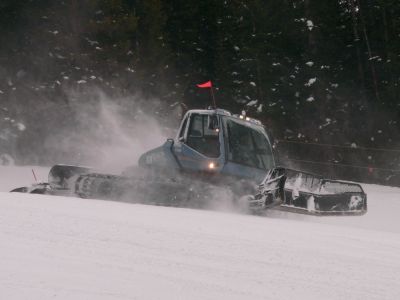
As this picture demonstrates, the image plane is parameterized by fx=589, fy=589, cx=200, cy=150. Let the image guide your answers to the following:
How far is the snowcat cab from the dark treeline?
640 inches

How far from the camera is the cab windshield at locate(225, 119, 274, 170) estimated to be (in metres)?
10.9

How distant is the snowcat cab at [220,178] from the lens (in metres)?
10.0

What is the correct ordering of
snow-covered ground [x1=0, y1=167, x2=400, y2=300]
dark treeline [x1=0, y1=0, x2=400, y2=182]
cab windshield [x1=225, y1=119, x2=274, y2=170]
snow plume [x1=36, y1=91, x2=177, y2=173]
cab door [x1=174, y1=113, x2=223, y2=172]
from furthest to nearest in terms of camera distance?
dark treeline [x1=0, y1=0, x2=400, y2=182], snow plume [x1=36, y1=91, x2=177, y2=173], cab windshield [x1=225, y1=119, x2=274, y2=170], cab door [x1=174, y1=113, x2=223, y2=172], snow-covered ground [x1=0, y1=167, x2=400, y2=300]

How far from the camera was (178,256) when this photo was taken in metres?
6.02

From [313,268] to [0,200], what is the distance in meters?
5.08

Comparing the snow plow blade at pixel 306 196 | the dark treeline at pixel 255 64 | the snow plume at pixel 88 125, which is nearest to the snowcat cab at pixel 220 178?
the snow plow blade at pixel 306 196

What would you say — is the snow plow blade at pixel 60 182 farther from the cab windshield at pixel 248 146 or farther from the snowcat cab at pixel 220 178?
the cab windshield at pixel 248 146

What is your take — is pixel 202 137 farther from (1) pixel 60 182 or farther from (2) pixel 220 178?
(1) pixel 60 182

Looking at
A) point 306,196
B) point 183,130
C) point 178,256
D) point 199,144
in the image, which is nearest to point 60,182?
point 183,130

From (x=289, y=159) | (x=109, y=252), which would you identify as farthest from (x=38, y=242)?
(x=289, y=159)

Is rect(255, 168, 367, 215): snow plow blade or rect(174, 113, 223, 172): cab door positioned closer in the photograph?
rect(255, 168, 367, 215): snow plow blade

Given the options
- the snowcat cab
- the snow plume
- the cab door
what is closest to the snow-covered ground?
the snowcat cab

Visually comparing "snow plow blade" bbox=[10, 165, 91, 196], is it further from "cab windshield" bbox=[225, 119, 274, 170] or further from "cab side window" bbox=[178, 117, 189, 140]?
"cab windshield" bbox=[225, 119, 274, 170]

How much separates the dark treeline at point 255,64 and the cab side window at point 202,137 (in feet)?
54.1
